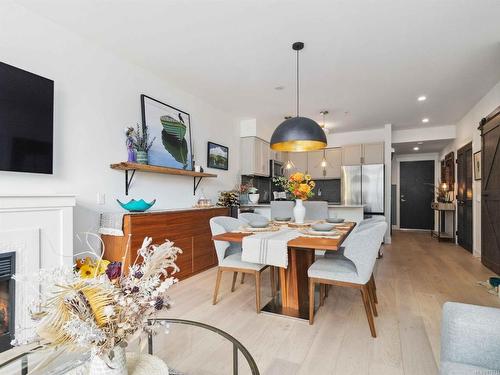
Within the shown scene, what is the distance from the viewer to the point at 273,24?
2.55 m

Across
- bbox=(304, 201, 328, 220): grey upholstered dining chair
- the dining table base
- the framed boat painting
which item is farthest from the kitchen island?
the framed boat painting

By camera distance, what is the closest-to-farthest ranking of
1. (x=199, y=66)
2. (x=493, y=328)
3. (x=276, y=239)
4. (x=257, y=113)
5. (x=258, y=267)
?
(x=493, y=328), (x=276, y=239), (x=258, y=267), (x=199, y=66), (x=257, y=113)

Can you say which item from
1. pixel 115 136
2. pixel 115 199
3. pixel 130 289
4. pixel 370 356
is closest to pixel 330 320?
pixel 370 356

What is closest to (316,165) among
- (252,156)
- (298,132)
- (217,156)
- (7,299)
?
(252,156)

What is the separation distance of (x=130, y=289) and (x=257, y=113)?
481 centimetres

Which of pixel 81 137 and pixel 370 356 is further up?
pixel 81 137

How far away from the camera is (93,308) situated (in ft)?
2.52

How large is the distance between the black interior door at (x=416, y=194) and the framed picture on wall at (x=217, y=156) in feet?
21.1

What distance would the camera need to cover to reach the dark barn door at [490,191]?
377 centimetres

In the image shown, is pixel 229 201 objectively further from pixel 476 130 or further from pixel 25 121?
pixel 476 130

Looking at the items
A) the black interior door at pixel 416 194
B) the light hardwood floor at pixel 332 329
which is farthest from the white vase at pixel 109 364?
the black interior door at pixel 416 194

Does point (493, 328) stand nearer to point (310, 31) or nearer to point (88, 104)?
point (310, 31)

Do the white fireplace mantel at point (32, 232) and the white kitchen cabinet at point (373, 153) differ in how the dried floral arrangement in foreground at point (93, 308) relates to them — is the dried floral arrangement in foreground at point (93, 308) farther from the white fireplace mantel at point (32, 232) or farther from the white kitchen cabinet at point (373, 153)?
the white kitchen cabinet at point (373, 153)

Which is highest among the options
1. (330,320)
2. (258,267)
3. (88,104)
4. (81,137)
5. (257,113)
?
(257,113)
